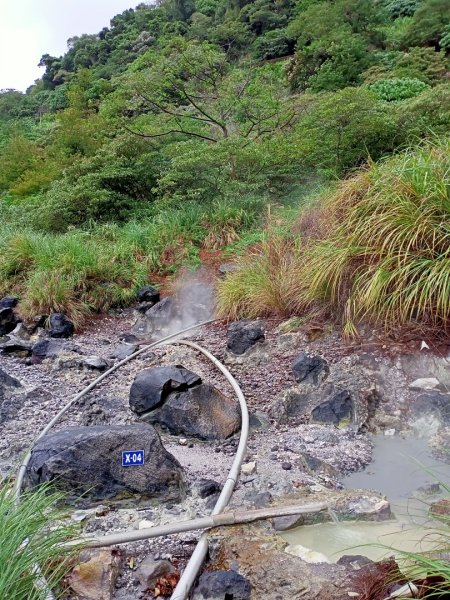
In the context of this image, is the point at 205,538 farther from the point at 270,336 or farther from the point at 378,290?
the point at 270,336

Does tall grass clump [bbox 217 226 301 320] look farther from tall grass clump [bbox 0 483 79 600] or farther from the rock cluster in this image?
tall grass clump [bbox 0 483 79 600]

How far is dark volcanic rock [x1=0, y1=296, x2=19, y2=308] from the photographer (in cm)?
733

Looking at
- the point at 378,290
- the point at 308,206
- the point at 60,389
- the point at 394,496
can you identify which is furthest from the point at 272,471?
the point at 308,206

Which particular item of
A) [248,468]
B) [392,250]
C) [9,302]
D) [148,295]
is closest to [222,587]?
[248,468]

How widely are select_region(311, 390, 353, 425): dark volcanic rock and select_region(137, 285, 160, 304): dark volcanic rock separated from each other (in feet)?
11.8

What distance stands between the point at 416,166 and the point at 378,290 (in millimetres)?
1197

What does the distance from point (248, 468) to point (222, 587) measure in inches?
44.1

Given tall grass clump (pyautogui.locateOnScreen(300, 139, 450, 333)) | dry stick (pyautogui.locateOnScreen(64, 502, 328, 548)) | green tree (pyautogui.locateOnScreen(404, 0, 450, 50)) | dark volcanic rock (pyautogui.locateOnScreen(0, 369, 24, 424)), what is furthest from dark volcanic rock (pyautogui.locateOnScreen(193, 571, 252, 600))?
green tree (pyautogui.locateOnScreen(404, 0, 450, 50))

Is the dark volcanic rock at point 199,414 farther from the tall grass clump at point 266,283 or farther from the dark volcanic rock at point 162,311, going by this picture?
the dark volcanic rock at point 162,311

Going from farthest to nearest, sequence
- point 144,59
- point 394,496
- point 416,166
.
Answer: point 144,59 → point 416,166 → point 394,496

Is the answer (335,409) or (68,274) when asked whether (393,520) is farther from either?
(68,274)

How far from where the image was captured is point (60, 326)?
6.64 meters

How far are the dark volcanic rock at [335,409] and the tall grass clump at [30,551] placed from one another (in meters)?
2.09

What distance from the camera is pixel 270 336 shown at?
527cm
